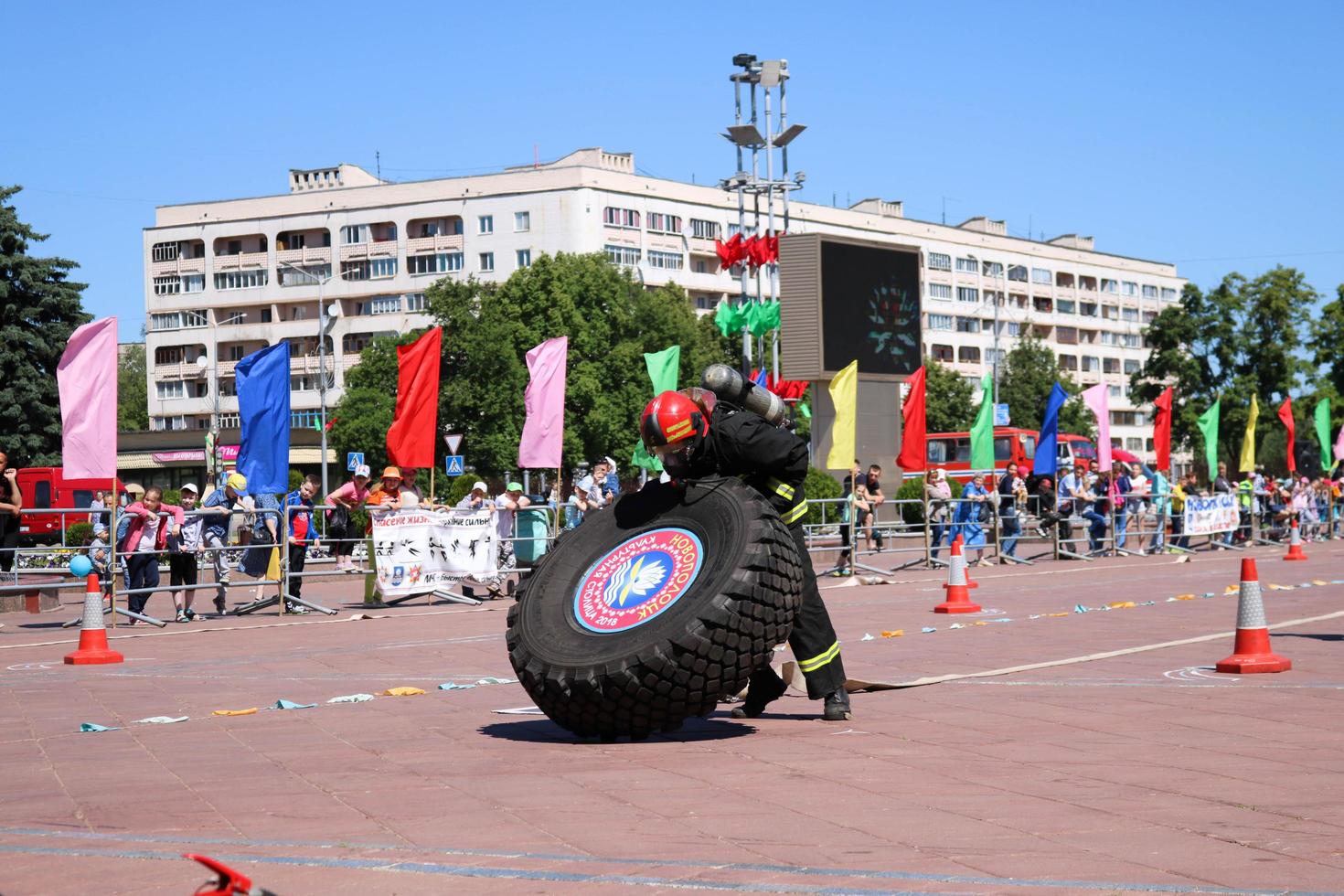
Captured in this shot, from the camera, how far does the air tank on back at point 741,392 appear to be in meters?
8.63

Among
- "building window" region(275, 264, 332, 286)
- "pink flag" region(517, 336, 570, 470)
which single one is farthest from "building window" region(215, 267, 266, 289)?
"pink flag" region(517, 336, 570, 470)

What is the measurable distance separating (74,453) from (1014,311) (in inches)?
4328

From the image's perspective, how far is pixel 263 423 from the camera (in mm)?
18219

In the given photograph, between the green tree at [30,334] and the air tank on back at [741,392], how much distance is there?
153 feet

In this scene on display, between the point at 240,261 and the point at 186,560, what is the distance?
86940 mm

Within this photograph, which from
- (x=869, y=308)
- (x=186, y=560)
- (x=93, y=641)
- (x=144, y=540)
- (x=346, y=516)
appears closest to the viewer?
(x=93, y=641)

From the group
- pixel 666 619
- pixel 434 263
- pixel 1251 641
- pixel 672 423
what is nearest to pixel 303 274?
pixel 434 263

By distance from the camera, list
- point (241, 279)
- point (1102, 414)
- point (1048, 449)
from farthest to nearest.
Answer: point (241, 279) → point (1102, 414) → point (1048, 449)

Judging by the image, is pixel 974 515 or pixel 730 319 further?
pixel 730 319

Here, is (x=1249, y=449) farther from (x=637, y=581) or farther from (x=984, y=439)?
(x=637, y=581)

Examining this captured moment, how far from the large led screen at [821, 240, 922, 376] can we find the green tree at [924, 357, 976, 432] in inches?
1580

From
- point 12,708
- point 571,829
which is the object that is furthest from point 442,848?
point 12,708

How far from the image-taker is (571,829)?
18.9 feet

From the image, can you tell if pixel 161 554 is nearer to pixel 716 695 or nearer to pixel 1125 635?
pixel 1125 635
